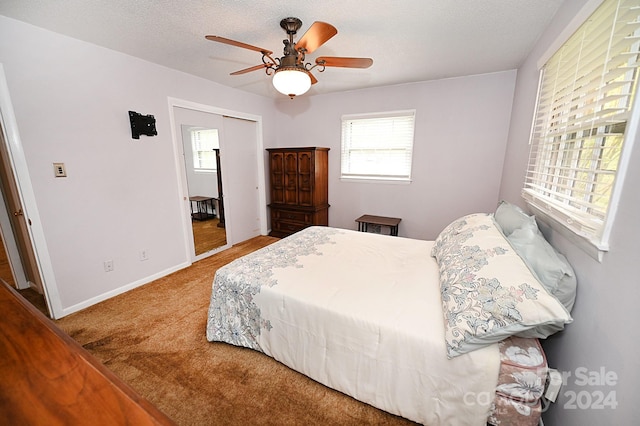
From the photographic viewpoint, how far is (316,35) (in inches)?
65.0

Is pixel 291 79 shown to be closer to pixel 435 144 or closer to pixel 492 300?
pixel 492 300

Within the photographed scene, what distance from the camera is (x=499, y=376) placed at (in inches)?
42.6

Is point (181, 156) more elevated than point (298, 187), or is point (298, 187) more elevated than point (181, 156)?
point (181, 156)

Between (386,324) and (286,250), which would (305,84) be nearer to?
(286,250)

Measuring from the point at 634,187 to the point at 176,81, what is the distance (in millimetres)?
3804

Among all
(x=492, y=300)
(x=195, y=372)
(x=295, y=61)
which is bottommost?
(x=195, y=372)

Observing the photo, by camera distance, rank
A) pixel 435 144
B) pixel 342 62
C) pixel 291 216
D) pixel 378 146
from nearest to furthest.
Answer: pixel 342 62
pixel 435 144
pixel 378 146
pixel 291 216

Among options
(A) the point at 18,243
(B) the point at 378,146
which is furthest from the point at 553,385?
(A) the point at 18,243

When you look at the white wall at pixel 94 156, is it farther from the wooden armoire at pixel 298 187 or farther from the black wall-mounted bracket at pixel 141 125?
the wooden armoire at pixel 298 187

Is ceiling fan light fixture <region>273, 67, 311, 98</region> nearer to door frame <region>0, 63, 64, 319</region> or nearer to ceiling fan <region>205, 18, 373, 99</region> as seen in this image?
ceiling fan <region>205, 18, 373, 99</region>

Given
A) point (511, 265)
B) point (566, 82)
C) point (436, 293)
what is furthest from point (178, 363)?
point (566, 82)

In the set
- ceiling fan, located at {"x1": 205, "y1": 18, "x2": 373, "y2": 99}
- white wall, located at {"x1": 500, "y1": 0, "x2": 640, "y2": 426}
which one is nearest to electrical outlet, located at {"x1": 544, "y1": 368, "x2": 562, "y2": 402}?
white wall, located at {"x1": 500, "y1": 0, "x2": 640, "y2": 426}

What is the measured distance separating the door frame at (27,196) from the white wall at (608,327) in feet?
11.8

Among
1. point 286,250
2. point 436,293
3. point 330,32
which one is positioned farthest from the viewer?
point 286,250
